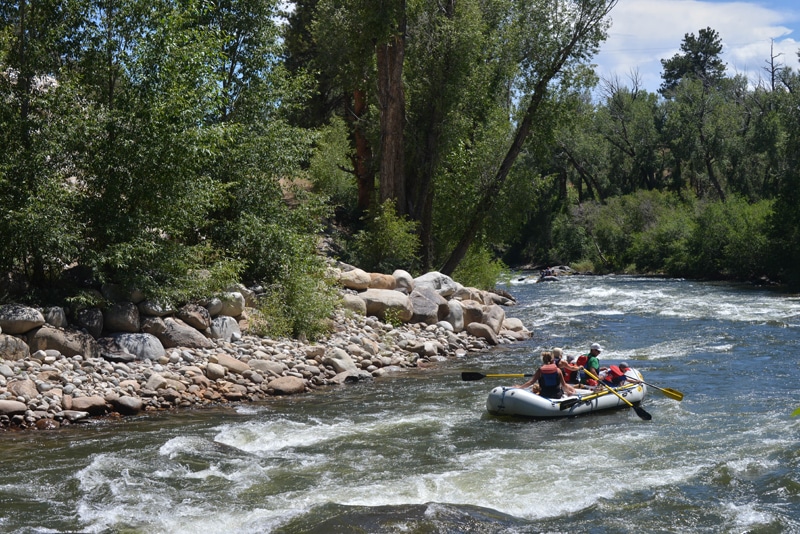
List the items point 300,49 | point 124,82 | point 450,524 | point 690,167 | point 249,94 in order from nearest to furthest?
point 450,524 → point 124,82 → point 249,94 → point 300,49 → point 690,167

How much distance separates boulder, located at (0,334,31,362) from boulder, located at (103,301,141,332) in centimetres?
140

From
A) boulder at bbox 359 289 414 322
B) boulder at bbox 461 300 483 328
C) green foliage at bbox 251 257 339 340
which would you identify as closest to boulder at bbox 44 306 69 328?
green foliage at bbox 251 257 339 340

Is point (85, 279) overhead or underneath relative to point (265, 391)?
overhead

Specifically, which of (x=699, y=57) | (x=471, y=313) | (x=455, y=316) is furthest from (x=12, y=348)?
(x=699, y=57)

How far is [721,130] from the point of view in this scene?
46.1 m

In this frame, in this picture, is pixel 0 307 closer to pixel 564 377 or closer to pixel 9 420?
pixel 9 420

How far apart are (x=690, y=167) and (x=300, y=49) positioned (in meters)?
28.1

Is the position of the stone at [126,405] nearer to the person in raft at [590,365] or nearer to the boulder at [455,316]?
the person in raft at [590,365]

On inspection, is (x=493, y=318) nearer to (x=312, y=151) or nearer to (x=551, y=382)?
(x=312, y=151)

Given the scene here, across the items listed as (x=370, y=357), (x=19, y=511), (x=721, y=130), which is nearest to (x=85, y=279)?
(x=370, y=357)

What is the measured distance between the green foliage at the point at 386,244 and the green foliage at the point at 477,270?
3.84m

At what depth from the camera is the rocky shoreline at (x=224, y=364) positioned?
10.1 m

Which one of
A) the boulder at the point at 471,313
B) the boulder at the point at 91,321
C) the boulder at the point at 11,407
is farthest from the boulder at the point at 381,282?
the boulder at the point at 11,407

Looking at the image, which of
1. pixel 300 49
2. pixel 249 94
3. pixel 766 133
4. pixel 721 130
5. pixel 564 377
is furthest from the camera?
pixel 721 130
